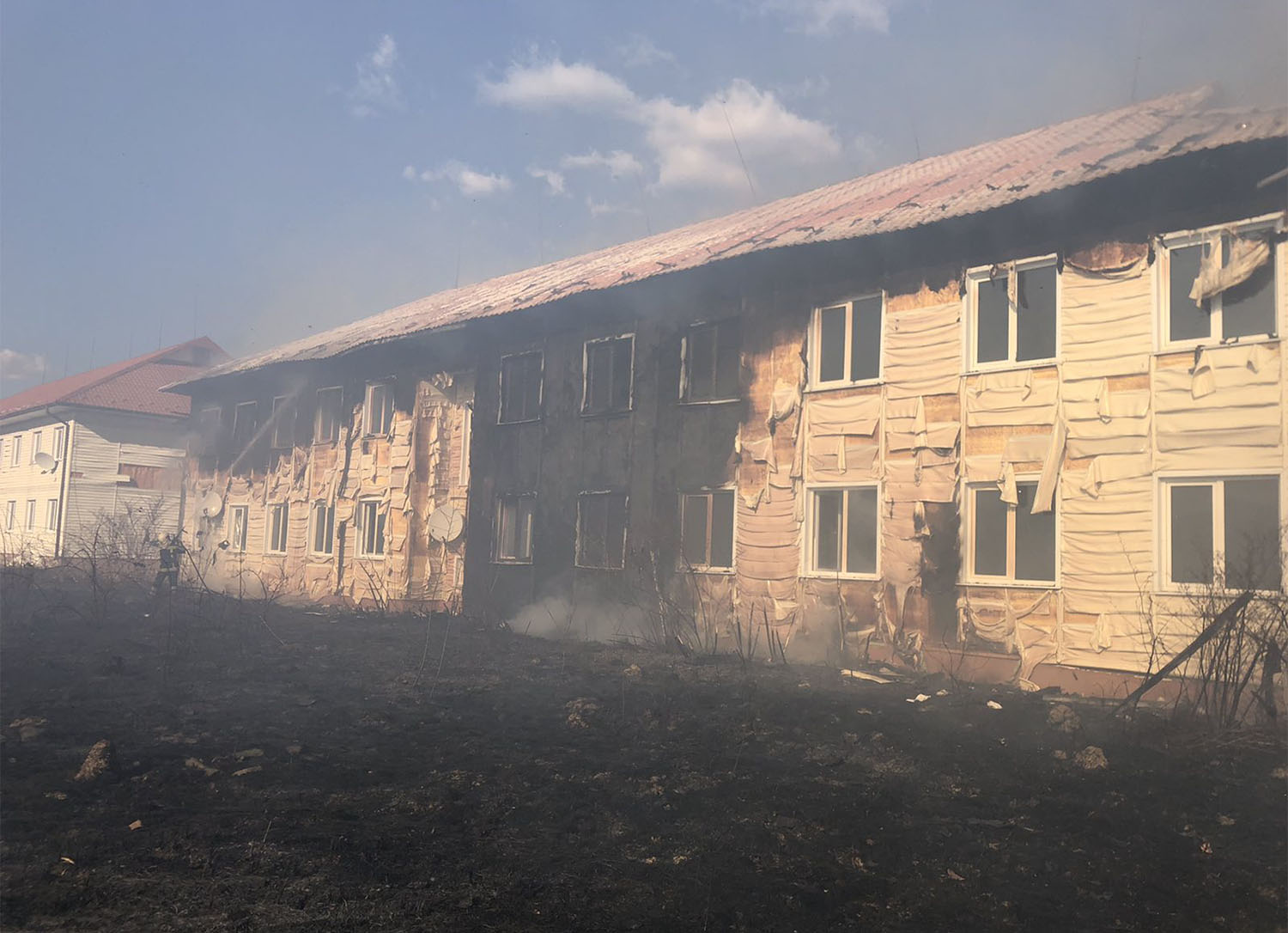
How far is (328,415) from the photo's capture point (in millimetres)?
22672

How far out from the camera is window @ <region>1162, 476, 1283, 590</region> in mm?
9055

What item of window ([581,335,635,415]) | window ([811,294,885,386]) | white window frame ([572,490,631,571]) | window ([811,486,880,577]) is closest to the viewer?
window ([811,486,880,577])

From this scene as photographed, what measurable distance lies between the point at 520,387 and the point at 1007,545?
9.95m

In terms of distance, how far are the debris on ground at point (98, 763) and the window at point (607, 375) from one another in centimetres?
1002

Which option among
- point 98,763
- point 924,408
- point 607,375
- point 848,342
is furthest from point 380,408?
point 98,763

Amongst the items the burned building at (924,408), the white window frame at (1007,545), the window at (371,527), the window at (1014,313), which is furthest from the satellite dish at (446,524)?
the window at (1014,313)

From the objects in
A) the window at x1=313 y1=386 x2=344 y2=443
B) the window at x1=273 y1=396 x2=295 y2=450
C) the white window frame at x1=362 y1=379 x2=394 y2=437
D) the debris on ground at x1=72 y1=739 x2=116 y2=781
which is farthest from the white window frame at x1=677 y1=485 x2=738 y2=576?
the window at x1=273 y1=396 x2=295 y2=450

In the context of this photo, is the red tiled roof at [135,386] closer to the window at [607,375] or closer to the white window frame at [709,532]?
the window at [607,375]

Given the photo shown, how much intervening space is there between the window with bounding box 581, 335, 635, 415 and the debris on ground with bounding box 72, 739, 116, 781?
394 inches

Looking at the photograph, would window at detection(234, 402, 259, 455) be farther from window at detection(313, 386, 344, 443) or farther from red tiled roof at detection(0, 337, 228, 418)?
red tiled roof at detection(0, 337, 228, 418)

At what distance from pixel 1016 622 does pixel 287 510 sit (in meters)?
19.8

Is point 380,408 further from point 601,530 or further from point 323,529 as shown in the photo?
point 601,530

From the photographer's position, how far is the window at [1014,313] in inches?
428

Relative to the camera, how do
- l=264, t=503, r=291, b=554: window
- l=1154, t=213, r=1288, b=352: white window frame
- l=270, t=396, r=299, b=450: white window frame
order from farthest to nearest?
l=264, t=503, r=291, b=554: window, l=270, t=396, r=299, b=450: white window frame, l=1154, t=213, r=1288, b=352: white window frame
